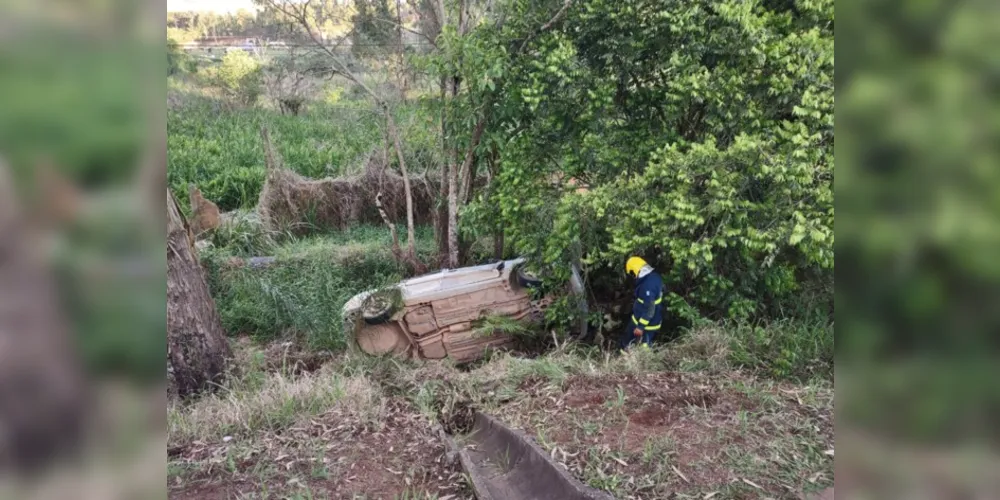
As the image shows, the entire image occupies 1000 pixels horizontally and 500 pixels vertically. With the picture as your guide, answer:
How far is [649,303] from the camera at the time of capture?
6.41 metres

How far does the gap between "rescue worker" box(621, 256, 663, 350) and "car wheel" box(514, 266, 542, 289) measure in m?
1.34

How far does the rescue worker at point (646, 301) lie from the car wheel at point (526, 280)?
134cm

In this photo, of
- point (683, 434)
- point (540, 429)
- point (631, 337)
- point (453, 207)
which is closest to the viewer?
point (683, 434)

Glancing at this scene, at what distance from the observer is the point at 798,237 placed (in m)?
4.76

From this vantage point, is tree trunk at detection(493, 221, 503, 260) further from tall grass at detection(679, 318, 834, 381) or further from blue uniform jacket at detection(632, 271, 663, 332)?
tall grass at detection(679, 318, 834, 381)

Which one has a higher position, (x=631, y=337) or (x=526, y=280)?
(x=526, y=280)

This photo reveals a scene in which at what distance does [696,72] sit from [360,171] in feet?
31.5

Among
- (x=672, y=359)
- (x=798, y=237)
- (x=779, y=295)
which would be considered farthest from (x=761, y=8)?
(x=672, y=359)

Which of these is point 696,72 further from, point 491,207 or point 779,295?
point 491,207
